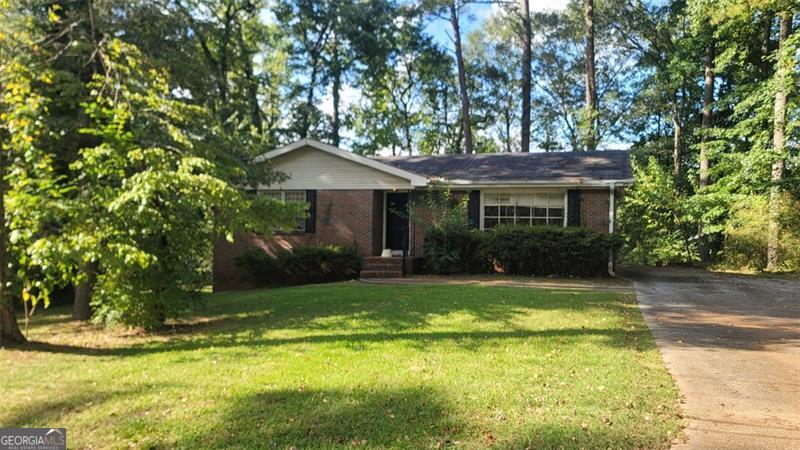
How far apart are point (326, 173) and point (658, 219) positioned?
14406 mm

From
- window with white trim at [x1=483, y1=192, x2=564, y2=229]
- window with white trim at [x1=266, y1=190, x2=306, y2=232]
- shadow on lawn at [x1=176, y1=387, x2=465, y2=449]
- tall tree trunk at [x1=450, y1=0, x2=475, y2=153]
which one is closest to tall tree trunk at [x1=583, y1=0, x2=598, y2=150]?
tall tree trunk at [x1=450, y1=0, x2=475, y2=153]

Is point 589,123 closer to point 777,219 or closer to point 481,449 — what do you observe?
point 777,219

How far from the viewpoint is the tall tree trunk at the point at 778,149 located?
646 inches

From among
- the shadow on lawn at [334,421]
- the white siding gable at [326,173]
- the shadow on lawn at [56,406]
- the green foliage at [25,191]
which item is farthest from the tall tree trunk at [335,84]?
the shadow on lawn at [334,421]

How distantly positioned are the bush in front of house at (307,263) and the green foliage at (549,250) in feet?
13.0

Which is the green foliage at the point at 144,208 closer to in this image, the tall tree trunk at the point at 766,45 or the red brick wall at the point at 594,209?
the red brick wall at the point at 594,209

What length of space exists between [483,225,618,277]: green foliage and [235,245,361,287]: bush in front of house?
396 centimetres

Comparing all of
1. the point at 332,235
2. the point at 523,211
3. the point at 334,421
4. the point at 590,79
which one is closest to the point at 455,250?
the point at 523,211

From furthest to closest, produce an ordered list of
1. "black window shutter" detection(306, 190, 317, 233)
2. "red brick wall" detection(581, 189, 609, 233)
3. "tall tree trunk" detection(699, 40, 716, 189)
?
"tall tree trunk" detection(699, 40, 716, 189) < "black window shutter" detection(306, 190, 317, 233) < "red brick wall" detection(581, 189, 609, 233)

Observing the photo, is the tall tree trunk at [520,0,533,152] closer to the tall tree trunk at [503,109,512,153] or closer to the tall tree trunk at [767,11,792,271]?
the tall tree trunk at [503,109,512,153]

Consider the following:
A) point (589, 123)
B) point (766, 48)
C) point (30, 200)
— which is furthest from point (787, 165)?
point (30, 200)

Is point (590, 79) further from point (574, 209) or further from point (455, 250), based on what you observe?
point (455, 250)

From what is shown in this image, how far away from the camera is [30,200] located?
6.03m

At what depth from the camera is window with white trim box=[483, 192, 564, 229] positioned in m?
14.9
